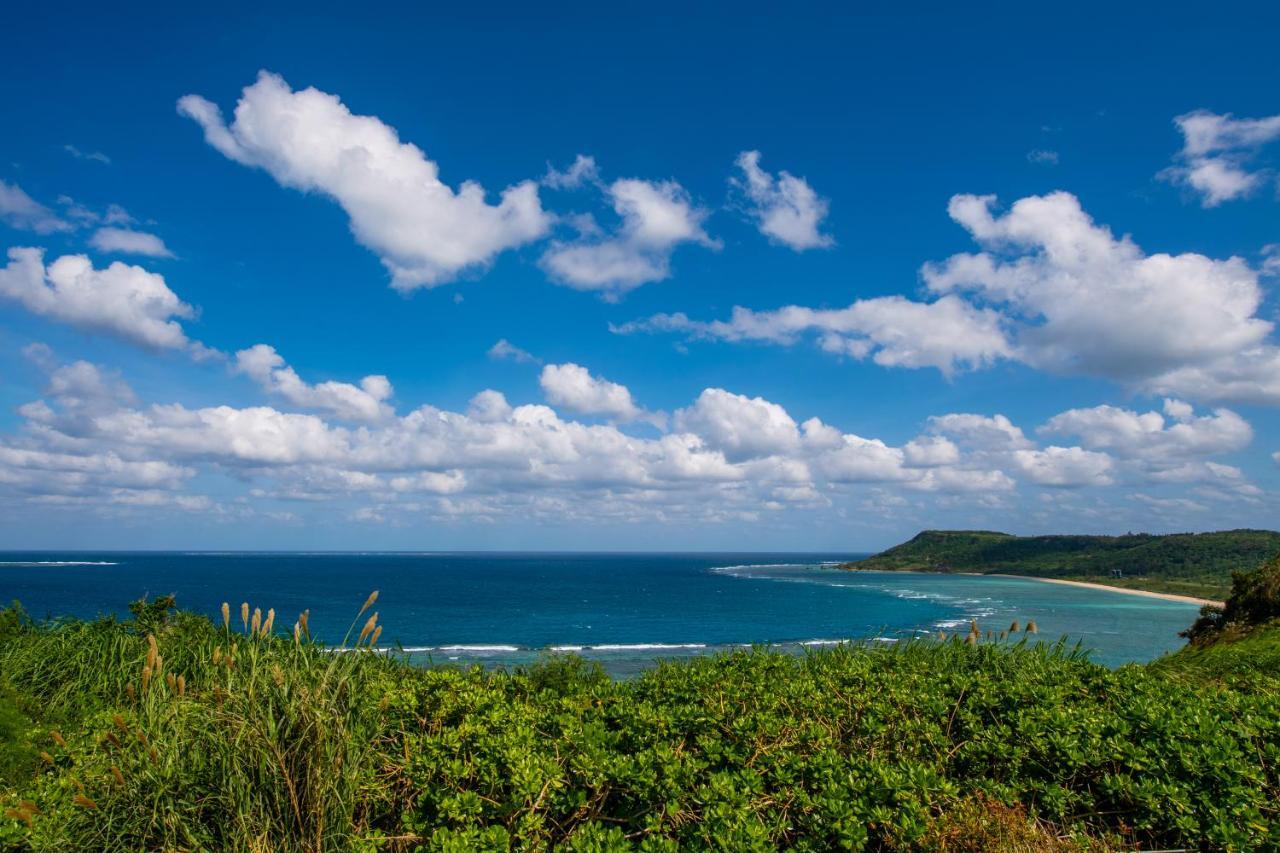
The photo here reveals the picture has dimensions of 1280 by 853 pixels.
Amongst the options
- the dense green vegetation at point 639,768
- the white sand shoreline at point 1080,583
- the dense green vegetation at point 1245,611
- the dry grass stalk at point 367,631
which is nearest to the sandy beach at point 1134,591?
the white sand shoreline at point 1080,583

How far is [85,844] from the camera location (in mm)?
3955

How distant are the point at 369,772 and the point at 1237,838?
203 inches

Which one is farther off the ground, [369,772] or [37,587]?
[369,772]

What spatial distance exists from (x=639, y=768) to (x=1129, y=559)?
17354 centimetres

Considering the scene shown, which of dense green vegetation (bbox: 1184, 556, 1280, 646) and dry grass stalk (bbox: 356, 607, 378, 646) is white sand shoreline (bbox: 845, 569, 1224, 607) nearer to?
dense green vegetation (bbox: 1184, 556, 1280, 646)

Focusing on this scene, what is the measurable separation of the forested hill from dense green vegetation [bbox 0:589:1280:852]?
110 m

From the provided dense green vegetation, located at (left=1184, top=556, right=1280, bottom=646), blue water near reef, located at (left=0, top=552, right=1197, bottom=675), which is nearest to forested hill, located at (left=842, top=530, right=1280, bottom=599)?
blue water near reef, located at (left=0, top=552, right=1197, bottom=675)

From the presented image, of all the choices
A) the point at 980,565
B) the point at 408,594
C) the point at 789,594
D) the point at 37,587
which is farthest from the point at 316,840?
the point at 980,565

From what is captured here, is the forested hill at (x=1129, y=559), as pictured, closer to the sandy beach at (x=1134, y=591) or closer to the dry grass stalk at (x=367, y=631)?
the sandy beach at (x=1134, y=591)

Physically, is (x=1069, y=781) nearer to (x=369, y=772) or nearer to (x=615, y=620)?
(x=369, y=772)

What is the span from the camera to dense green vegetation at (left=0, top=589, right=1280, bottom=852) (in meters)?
3.91

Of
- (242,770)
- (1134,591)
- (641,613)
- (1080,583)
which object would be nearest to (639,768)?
(242,770)

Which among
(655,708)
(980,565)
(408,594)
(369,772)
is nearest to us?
(369,772)

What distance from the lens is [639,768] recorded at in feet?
14.4
